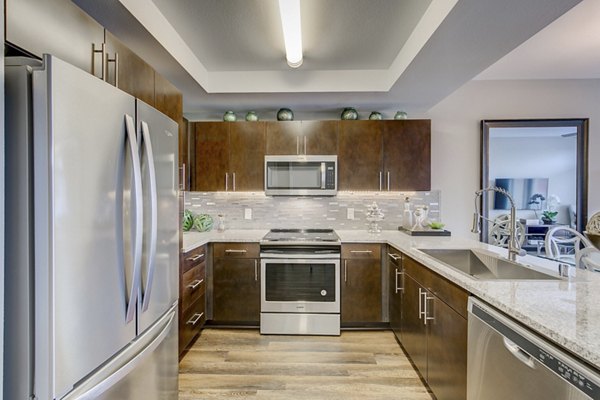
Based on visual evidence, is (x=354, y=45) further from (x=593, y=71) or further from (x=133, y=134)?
(x=593, y=71)

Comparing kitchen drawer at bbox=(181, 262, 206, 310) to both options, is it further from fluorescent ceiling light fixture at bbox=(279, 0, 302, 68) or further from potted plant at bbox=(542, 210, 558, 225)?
potted plant at bbox=(542, 210, 558, 225)

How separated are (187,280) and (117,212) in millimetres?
1536

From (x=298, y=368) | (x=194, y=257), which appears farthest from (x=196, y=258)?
(x=298, y=368)

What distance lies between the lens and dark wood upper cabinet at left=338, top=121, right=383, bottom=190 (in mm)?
3371

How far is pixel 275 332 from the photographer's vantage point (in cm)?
289

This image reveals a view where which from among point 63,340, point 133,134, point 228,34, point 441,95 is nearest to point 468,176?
point 441,95

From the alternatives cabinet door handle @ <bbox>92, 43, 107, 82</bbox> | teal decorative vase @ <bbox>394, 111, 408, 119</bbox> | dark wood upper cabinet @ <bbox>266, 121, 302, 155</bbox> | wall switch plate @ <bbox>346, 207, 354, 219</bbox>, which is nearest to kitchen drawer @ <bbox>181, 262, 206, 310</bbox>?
dark wood upper cabinet @ <bbox>266, 121, 302, 155</bbox>

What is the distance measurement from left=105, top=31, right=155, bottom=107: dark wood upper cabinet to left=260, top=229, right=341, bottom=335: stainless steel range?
1670 mm

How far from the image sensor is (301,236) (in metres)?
3.25

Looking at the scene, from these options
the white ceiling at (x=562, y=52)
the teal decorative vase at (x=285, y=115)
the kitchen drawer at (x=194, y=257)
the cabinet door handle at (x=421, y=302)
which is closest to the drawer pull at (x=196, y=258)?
the kitchen drawer at (x=194, y=257)

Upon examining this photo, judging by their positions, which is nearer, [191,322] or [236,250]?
[191,322]

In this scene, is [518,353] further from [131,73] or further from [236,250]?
[236,250]

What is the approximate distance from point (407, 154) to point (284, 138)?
1.33 meters

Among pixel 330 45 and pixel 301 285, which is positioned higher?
Answer: pixel 330 45
